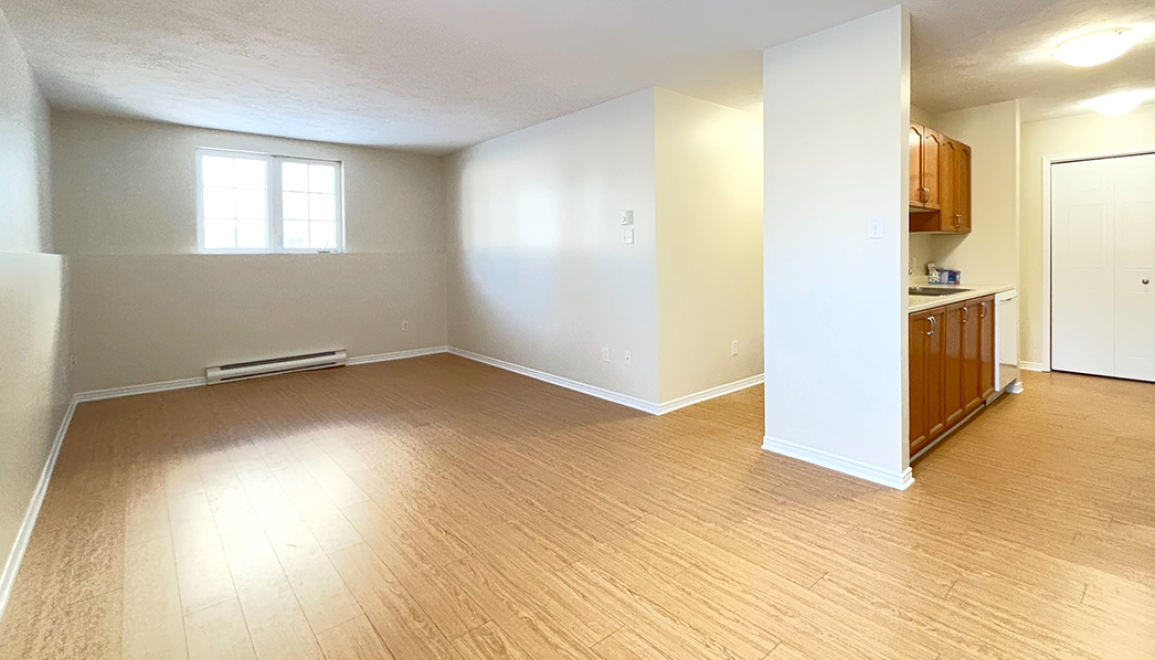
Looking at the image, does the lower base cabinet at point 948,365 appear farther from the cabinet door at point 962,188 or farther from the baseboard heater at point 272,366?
the baseboard heater at point 272,366

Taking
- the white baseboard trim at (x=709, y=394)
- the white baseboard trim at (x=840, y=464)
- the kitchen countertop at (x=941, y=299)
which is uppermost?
the kitchen countertop at (x=941, y=299)

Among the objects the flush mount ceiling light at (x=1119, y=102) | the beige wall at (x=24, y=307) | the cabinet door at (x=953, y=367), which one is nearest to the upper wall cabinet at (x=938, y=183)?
the cabinet door at (x=953, y=367)

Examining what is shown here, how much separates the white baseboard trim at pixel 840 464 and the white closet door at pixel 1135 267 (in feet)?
12.2

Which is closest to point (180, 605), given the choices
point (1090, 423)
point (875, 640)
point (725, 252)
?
point (875, 640)

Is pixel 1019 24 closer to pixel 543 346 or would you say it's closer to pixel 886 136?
pixel 886 136

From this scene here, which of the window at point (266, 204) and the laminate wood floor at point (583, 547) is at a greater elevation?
the window at point (266, 204)

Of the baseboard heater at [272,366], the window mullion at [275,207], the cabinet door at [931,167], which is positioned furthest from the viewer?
the window mullion at [275,207]

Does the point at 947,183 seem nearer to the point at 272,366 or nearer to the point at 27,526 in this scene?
the point at 27,526

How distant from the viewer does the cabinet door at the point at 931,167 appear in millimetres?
3908

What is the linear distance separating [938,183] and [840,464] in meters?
2.41

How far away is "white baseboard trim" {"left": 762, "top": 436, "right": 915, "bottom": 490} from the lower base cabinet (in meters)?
0.31

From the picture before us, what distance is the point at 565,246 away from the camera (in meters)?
5.19

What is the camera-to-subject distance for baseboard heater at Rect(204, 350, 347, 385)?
5559 mm

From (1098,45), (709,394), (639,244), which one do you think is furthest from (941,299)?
(639,244)
